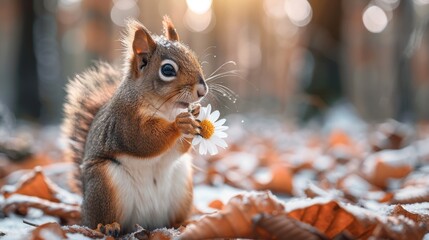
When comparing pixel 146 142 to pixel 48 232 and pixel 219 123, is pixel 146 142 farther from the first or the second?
pixel 48 232

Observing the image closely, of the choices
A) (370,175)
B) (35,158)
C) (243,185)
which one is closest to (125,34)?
(243,185)

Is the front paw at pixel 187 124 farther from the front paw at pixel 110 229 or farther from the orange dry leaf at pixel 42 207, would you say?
the orange dry leaf at pixel 42 207

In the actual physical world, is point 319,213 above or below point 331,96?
above

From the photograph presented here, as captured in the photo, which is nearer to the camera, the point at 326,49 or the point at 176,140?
the point at 176,140

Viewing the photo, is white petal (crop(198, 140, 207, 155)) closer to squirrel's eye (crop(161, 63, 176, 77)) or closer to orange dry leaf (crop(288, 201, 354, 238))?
squirrel's eye (crop(161, 63, 176, 77))

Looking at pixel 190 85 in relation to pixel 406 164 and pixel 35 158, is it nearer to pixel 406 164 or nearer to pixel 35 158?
pixel 406 164

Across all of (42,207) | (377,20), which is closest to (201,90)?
(42,207)

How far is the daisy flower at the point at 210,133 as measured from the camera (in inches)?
66.8

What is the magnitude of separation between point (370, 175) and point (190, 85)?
1.34m

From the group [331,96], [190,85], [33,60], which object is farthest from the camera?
[33,60]

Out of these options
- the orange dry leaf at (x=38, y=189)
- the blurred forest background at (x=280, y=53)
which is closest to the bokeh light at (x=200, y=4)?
the blurred forest background at (x=280, y=53)

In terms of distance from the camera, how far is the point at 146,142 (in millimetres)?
1752

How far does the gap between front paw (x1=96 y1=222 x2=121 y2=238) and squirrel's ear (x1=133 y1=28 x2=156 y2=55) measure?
63 centimetres

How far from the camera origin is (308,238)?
1.14 meters
